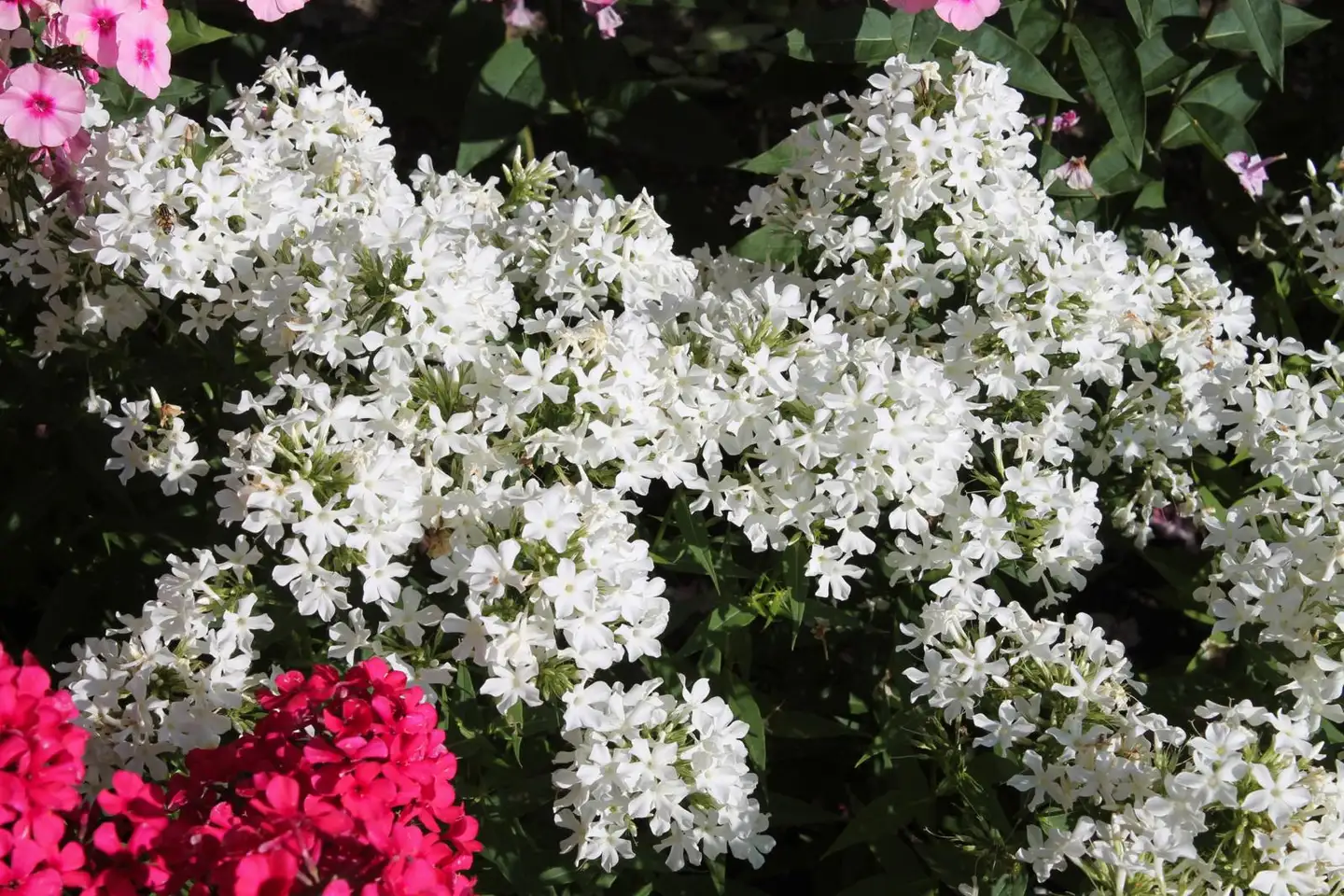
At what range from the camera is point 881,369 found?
2012 mm

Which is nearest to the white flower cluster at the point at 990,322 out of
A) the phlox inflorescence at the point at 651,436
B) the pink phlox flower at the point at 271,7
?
the phlox inflorescence at the point at 651,436

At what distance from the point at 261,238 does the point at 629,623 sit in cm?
89

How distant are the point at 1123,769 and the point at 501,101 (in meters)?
2.02

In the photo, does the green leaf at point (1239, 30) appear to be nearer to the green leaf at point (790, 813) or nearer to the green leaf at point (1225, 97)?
the green leaf at point (1225, 97)

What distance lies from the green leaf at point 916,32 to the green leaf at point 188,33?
4.67 feet

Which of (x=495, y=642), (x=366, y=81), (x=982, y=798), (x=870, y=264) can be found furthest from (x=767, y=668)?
(x=366, y=81)

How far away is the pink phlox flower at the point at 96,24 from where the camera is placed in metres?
2.15

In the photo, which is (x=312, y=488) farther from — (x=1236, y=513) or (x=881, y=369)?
(x=1236, y=513)

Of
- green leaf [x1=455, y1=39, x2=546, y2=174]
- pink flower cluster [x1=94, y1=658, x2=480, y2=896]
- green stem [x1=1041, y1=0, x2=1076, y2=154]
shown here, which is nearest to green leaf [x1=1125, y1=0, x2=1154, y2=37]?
green stem [x1=1041, y1=0, x2=1076, y2=154]

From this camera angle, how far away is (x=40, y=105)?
2193 millimetres

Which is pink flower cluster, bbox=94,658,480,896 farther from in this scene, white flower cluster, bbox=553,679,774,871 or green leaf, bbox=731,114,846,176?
green leaf, bbox=731,114,846,176

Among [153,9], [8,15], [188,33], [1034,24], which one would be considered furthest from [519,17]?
[8,15]

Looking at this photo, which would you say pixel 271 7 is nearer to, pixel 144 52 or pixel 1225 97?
pixel 144 52

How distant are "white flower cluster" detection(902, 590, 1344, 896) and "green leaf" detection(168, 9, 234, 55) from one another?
190 centimetres
